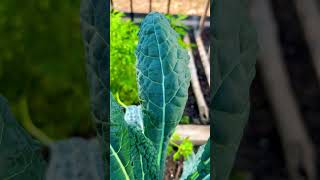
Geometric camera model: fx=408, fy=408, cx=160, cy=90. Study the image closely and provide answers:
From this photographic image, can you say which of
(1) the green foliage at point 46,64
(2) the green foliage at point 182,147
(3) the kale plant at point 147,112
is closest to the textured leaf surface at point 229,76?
(3) the kale plant at point 147,112

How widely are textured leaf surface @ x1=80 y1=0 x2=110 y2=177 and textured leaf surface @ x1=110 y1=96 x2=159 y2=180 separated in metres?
0.02

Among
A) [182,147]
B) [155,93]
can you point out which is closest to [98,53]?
[155,93]

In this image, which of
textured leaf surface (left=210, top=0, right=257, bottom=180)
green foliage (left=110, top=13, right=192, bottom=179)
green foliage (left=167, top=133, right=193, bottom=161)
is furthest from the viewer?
A: green foliage (left=167, top=133, right=193, bottom=161)

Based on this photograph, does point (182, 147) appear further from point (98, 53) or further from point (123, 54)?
point (98, 53)

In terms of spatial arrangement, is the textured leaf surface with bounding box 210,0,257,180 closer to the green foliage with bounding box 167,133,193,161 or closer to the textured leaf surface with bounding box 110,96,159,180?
the textured leaf surface with bounding box 110,96,159,180

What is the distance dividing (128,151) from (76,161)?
0.05 metres

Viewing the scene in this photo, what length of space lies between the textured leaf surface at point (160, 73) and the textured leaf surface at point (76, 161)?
0.25 ft

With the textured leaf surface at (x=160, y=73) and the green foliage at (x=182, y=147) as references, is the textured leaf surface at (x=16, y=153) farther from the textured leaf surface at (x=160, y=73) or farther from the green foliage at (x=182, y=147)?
the green foliage at (x=182, y=147)

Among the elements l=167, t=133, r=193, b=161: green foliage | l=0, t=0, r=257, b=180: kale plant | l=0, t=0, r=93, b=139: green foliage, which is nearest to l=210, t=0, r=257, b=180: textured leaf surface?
l=0, t=0, r=257, b=180: kale plant

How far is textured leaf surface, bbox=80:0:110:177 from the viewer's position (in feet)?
0.97

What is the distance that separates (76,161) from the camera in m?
0.33

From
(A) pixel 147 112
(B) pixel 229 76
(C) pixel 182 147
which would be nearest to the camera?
(B) pixel 229 76

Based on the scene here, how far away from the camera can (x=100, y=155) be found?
32cm

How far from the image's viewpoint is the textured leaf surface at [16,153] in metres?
0.33
